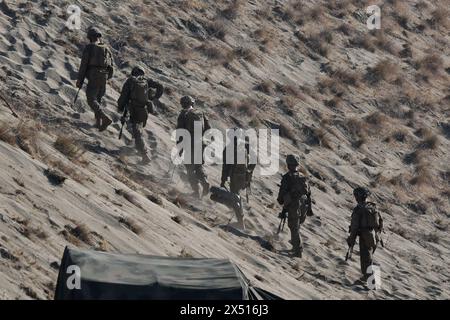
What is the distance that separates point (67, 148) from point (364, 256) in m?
5.95

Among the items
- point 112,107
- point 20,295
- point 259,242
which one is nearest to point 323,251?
point 259,242

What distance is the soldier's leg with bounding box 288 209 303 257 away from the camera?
22500mm

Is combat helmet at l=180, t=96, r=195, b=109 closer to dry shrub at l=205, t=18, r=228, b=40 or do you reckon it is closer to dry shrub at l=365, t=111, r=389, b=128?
dry shrub at l=205, t=18, r=228, b=40

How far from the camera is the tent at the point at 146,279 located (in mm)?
12867

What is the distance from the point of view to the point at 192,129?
23.1 meters

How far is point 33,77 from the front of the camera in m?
25.5

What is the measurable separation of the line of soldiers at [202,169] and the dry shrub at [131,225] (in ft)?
12.7

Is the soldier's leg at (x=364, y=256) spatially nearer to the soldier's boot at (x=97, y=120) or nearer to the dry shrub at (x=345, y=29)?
the soldier's boot at (x=97, y=120)

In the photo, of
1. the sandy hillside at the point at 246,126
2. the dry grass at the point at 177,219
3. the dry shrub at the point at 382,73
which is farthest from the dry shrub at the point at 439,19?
the dry grass at the point at 177,219

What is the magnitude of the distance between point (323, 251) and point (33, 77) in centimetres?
729

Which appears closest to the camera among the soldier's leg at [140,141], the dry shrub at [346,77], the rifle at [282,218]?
the rifle at [282,218]

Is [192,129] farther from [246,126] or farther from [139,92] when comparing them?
[246,126]
